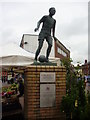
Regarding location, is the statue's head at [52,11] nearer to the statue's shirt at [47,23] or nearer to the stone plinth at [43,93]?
the statue's shirt at [47,23]

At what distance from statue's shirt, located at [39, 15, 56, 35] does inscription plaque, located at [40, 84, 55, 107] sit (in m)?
1.52

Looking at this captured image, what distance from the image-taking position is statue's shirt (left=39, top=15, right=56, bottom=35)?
5.89 metres

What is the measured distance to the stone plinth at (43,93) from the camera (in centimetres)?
543

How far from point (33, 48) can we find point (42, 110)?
34963 mm

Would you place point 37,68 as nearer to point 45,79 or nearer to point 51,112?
point 45,79

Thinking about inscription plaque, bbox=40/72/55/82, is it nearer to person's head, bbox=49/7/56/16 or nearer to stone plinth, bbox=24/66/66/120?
stone plinth, bbox=24/66/66/120

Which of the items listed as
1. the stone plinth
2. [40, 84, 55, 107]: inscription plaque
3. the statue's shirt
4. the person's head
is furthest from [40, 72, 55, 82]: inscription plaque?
the person's head

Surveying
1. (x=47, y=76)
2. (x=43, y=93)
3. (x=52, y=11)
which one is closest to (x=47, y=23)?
(x=52, y=11)

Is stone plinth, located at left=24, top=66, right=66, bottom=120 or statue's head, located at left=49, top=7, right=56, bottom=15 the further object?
statue's head, located at left=49, top=7, right=56, bottom=15

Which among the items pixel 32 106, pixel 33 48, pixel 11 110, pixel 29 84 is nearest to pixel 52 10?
pixel 29 84

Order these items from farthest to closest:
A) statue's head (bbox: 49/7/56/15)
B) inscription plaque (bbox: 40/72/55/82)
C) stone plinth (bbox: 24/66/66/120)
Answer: statue's head (bbox: 49/7/56/15) < inscription plaque (bbox: 40/72/55/82) < stone plinth (bbox: 24/66/66/120)

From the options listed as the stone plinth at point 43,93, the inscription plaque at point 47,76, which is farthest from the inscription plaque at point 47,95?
the inscription plaque at point 47,76

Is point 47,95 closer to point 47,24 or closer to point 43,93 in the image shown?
point 43,93

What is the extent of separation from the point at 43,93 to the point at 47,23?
6.32 feet
